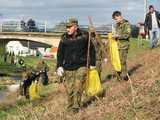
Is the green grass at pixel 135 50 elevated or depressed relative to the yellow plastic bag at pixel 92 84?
depressed

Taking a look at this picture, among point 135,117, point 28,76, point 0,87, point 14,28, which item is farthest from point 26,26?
point 135,117

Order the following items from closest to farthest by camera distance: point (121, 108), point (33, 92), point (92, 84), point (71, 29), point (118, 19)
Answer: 1. point (121, 108)
2. point (71, 29)
3. point (92, 84)
4. point (118, 19)
5. point (33, 92)

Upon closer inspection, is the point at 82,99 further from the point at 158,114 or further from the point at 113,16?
the point at 158,114

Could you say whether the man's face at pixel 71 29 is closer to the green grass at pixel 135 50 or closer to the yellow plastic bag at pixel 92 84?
the yellow plastic bag at pixel 92 84

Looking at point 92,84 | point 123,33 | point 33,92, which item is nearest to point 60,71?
point 92,84

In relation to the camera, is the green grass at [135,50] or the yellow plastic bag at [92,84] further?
the green grass at [135,50]

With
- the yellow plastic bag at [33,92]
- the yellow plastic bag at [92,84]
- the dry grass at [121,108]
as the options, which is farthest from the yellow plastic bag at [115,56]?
the yellow plastic bag at [33,92]

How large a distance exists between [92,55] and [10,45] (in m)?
67.4

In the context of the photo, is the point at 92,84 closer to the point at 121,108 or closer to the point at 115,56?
the point at 121,108

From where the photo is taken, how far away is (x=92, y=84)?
13.5 m

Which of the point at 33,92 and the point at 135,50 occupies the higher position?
the point at 135,50

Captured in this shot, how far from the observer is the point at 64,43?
42.5ft

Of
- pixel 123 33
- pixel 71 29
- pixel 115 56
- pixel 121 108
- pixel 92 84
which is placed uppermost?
pixel 71 29

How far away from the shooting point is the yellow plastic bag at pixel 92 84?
13.3 metres
